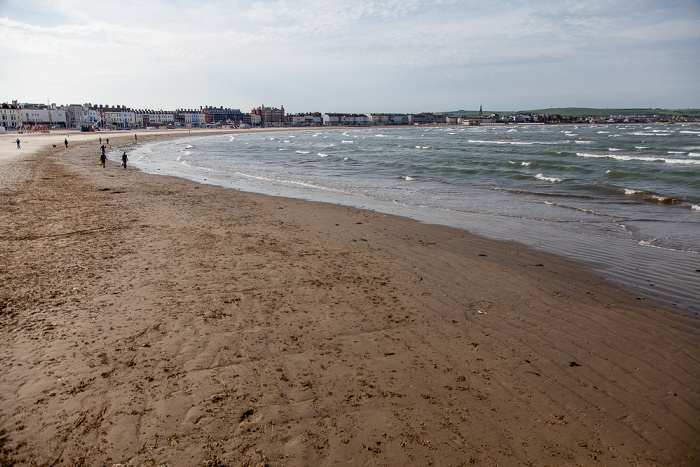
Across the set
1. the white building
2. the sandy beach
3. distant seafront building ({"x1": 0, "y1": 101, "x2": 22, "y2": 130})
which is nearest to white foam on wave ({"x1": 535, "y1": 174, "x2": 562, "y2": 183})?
the sandy beach

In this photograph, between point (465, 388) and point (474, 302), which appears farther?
point (474, 302)

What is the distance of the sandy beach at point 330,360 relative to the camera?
3.32 meters

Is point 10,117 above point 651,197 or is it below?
above

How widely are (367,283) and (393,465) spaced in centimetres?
373

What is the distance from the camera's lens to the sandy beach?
3.32m

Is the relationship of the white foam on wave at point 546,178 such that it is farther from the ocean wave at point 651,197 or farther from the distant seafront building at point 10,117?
the distant seafront building at point 10,117

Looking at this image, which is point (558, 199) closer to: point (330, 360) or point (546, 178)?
point (546, 178)

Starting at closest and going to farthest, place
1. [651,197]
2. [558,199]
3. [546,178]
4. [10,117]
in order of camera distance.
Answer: [651,197]
[558,199]
[546,178]
[10,117]

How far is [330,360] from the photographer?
448 cm

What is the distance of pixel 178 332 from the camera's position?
4961mm

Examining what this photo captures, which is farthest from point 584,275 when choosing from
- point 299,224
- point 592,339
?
point 299,224

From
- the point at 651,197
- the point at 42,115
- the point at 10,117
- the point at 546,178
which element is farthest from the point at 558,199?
the point at 42,115

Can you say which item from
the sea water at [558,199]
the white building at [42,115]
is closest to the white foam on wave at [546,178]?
the sea water at [558,199]

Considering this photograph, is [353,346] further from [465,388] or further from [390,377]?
[465,388]
